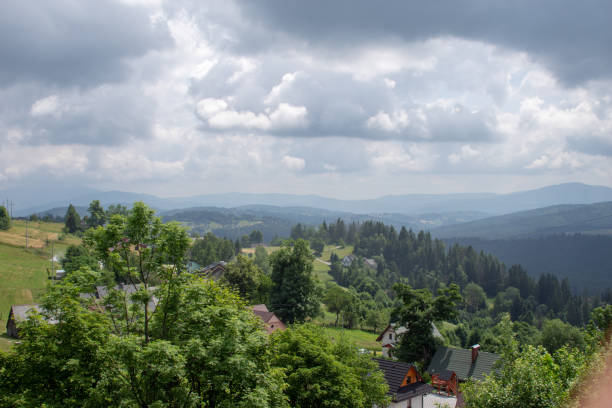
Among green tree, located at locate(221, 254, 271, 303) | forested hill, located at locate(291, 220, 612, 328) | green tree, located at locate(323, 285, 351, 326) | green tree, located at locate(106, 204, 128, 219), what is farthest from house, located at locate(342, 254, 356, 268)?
green tree, located at locate(221, 254, 271, 303)

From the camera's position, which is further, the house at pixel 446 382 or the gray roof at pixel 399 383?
the house at pixel 446 382

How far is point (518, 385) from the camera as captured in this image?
1586 cm

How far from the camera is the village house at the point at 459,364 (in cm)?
4291

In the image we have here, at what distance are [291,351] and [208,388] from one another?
9320 millimetres

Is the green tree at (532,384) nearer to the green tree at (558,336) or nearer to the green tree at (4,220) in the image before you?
the green tree at (558,336)

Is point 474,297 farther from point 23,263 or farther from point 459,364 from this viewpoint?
point 23,263

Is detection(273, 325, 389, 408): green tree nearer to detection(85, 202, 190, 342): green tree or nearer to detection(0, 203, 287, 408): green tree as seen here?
detection(0, 203, 287, 408): green tree

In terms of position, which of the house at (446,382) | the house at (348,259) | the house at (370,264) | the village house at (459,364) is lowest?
the house at (370,264)

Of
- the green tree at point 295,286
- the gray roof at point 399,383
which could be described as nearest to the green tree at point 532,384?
the gray roof at point 399,383

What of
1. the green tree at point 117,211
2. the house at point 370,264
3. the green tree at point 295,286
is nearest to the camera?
the green tree at point 117,211

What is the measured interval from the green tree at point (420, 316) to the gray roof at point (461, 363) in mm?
2073

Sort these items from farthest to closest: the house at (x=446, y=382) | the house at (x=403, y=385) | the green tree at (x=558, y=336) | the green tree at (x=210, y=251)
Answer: the green tree at (x=210, y=251)
the green tree at (x=558, y=336)
the house at (x=446, y=382)
the house at (x=403, y=385)

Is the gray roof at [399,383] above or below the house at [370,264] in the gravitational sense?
above

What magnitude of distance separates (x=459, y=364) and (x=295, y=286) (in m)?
23.9
